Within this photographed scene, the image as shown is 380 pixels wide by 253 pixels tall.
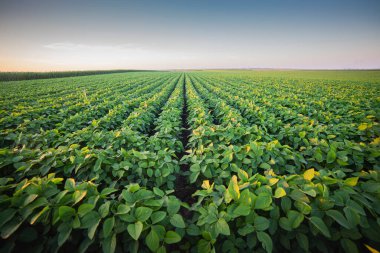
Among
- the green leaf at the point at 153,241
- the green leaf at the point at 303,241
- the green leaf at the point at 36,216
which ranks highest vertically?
the green leaf at the point at 36,216

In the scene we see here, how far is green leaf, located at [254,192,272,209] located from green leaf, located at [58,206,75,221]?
5.05 ft

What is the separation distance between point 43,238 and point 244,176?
1.92m

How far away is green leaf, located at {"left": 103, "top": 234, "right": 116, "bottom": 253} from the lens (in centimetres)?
122

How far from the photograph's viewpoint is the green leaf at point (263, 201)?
1.41 m

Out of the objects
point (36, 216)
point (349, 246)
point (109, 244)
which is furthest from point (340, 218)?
point (36, 216)

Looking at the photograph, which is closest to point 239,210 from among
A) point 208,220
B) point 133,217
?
point 208,220

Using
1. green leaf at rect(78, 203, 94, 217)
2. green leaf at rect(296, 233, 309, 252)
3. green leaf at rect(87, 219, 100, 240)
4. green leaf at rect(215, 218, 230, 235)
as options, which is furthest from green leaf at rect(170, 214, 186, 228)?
green leaf at rect(296, 233, 309, 252)

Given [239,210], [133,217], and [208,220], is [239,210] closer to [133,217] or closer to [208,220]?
[208,220]

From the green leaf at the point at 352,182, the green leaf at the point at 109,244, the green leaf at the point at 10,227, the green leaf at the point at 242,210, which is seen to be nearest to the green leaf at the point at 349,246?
the green leaf at the point at 352,182

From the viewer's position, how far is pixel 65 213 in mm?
1340

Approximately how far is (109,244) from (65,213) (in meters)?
0.45

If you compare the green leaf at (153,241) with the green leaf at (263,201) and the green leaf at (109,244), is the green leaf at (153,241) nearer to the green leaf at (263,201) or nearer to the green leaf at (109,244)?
the green leaf at (109,244)

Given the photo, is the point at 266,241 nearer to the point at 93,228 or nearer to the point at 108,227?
the point at 108,227

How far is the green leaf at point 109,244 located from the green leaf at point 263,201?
3.82 feet
